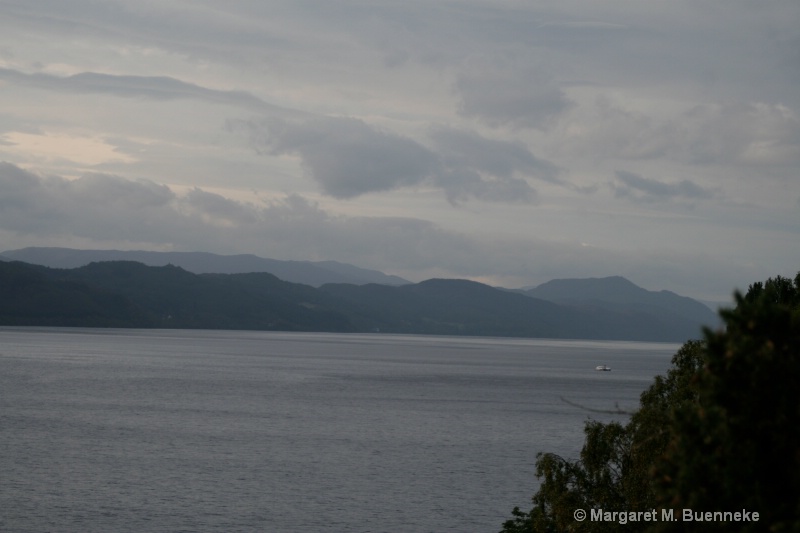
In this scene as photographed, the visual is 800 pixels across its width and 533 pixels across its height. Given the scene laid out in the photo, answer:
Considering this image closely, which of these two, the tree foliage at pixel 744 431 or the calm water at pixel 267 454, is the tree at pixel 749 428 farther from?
the calm water at pixel 267 454

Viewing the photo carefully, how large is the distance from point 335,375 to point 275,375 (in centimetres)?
1341

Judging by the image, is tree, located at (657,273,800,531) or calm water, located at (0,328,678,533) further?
calm water, located at (0,328,678,533)

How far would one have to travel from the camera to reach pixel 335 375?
633 ft

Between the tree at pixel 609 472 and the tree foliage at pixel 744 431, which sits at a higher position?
the tree foliage at pixel 744 431

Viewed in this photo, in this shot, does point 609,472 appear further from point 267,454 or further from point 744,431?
point 267,454

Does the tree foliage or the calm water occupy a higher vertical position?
Answer: the tree foliage

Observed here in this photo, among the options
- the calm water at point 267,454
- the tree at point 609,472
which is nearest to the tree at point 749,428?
the tree at point 609,472


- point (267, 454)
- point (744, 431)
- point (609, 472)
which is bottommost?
point (267, 454)

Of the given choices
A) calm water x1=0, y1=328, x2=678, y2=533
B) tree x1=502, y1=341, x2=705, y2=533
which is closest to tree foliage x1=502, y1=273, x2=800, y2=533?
tree x1=502, y1=341, x2=705, y2=533

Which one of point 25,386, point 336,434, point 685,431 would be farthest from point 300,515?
point 25,386

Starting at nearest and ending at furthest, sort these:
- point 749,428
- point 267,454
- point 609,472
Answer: point 749,428 < point 609,472 < point 267,454

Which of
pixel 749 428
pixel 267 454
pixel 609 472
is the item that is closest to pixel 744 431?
pixel 749 428

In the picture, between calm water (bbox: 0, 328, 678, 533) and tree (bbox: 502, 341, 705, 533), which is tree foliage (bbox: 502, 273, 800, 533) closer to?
tree (bbox: 502, 341, 705, 533)

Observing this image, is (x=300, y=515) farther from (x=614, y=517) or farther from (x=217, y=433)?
(x=217, y=433)
